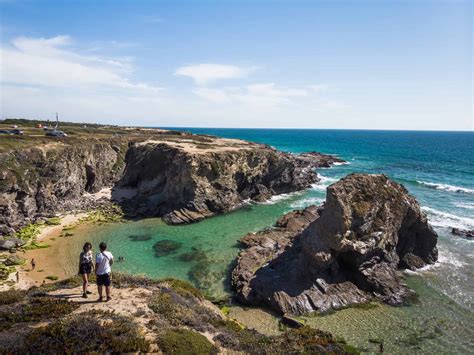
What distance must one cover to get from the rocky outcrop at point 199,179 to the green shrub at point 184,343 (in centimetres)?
3409

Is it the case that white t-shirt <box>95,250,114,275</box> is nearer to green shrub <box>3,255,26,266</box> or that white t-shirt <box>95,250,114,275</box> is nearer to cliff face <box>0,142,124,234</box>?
green shrub <box>3,255,26,266</box>

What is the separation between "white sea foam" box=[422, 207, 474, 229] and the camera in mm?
46938

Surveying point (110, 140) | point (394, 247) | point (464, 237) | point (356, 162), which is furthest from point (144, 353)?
point (356, 162)

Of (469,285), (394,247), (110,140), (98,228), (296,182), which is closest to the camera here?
(469,285)

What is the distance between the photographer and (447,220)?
49469 mm

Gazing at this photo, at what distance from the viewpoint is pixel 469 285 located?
A: 30.6 metres

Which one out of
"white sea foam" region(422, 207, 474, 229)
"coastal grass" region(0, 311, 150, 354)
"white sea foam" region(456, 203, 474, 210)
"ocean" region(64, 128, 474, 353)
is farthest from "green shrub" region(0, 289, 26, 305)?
"white sea foam" region(456, 203, 474, 210)

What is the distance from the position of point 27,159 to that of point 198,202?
27.5m

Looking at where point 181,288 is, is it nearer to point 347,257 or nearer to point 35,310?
point 35,310

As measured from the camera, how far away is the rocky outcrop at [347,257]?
2766 cm

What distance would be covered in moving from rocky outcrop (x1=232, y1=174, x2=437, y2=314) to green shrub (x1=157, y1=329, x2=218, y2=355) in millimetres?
12602

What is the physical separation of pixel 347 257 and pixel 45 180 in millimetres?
45683

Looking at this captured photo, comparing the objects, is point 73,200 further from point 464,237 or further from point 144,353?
point 464,237

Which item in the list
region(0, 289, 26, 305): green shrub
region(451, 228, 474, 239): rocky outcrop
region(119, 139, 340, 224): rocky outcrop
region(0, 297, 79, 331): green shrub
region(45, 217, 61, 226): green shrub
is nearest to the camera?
region(0, 297, 79, 331): green shrub
